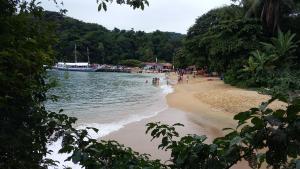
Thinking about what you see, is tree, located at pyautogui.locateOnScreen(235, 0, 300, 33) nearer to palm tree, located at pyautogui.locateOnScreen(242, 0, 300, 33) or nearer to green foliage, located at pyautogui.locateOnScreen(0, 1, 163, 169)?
palm tree, located at pyautogui.locateOnScreen(242, 0, 300, 33)

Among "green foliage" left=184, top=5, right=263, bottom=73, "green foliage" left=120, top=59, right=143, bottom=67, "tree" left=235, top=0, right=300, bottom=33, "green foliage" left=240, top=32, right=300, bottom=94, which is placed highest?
"tree" left=235, top=0, right=300, bottom=33

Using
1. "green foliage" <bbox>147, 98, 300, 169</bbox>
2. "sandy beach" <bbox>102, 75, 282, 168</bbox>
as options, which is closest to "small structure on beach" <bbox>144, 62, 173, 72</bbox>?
"sandy beach" <bbox>102, 75, 282, 168</bbox>

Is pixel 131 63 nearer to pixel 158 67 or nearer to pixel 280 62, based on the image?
pixel 158 67

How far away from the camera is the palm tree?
3388 cm

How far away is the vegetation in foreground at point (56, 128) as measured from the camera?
2.10m

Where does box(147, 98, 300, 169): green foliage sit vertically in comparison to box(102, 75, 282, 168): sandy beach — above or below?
above

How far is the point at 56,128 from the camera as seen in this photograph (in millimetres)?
3168

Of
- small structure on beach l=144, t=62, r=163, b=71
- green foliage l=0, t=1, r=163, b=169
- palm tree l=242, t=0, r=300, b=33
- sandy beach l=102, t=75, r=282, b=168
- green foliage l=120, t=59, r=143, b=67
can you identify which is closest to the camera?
green foliage l=0, t=1, r=163, b=169

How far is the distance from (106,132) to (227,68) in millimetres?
22367

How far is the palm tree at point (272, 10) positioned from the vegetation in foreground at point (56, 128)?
3197cm

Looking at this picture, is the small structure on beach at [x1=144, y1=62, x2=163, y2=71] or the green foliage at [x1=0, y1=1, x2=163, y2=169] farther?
the small structure on beach at [x1=144, y1=62, x2=163, y2=71]

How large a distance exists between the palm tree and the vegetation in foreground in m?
32.0

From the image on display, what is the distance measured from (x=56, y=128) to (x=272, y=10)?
33046 millimetres

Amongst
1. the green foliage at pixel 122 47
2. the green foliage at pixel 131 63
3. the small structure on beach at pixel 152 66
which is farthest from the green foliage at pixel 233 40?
the green foliage at pixel 131 63
